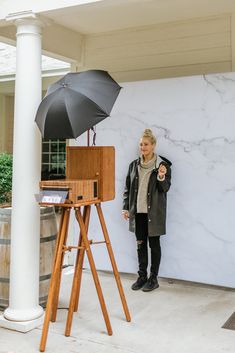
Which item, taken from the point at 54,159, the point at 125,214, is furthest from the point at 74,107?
the point at 54,159

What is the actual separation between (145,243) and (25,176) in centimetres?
148

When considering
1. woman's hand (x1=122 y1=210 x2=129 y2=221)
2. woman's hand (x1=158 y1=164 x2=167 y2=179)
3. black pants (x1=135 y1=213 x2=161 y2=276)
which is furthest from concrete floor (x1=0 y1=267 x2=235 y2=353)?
woman's hand (x1=158 y1=164 x2=167 y2=179)

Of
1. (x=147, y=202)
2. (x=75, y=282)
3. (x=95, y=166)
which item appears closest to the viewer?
(x=75, y=282)

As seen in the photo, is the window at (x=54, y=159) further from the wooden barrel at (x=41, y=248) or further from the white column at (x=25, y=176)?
the white column at (x=25, y=176)

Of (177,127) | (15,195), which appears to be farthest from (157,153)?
(15,195)

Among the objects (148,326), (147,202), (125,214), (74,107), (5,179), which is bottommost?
(148,326)

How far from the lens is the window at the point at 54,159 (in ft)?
28.4

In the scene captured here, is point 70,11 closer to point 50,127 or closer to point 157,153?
point 50,127

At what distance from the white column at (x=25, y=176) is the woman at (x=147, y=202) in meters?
1.12

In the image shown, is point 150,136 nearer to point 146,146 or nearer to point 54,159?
point 146,146

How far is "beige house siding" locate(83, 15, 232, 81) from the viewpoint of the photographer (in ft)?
14.4

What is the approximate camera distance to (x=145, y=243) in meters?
4.27

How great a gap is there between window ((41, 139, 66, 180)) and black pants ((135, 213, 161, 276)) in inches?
180

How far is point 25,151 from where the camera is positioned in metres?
3.39
